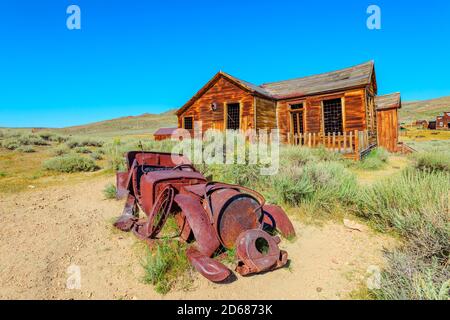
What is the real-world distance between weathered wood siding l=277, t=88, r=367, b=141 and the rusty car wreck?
11.2 meters

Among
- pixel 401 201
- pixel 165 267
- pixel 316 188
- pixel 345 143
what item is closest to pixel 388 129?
pixel 345 143

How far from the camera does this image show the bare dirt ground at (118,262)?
248 centimetres

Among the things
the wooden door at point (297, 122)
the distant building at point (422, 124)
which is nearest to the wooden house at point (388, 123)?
the wooden door at point (297, 122)

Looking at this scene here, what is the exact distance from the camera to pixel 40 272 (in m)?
2.83

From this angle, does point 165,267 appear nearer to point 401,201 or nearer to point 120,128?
point 401,201

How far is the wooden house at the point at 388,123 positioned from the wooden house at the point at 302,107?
62 cm

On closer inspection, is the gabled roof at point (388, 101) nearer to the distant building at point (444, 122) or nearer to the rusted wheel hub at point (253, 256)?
the rusted wheel hub at point (253, 256)

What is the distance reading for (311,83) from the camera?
15.5 metres

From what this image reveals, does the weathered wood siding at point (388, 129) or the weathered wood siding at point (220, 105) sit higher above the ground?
the weathered wood siding at point (220, 105)

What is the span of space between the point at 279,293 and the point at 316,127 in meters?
12.9

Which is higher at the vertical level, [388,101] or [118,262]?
[388,101]

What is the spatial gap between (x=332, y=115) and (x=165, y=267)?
538 inches
